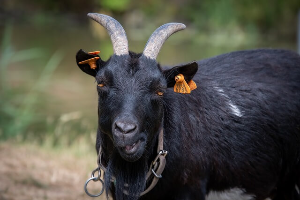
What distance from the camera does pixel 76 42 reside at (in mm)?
20750

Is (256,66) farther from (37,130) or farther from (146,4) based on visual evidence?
(146,4)

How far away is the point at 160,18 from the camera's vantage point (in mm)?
30375

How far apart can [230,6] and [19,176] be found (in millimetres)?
21187

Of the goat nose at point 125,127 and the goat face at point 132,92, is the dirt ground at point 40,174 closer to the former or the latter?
the goat face at point 132,92

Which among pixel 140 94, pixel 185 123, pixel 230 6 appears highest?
pixel 230 6

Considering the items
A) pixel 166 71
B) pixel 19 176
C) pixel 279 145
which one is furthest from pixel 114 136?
pixel 19 176

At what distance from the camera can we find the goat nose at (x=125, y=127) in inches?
157

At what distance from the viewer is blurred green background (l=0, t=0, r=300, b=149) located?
9.98 m

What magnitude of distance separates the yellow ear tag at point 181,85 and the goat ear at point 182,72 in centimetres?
6

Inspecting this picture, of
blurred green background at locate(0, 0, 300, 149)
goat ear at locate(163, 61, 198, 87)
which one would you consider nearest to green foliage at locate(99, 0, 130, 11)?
blurred green background at locate(0, 0, 300, 149)

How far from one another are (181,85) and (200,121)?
1.93 ft

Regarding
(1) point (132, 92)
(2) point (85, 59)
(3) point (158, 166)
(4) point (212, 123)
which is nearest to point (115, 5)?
(4) point (212, 123)

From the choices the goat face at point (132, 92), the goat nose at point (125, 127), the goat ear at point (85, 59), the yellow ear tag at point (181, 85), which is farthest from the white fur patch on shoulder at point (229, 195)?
the goat ear at point (85, 59)

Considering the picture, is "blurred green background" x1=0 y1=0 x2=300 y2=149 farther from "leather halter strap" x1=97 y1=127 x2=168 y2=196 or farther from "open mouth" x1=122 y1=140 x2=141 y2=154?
"open mouth" x1=122 y1=140 x2=141 y2=154
